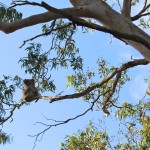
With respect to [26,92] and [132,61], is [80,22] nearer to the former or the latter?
[132,61]

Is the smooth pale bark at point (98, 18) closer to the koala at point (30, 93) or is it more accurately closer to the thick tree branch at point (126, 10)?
the thick tree branch at point (126, 10)

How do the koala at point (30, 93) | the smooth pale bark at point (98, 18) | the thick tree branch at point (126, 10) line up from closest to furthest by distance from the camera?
the smooth pale bark at point (98, 18) → the thick tree branch at point (126, 10) → the koala at point (30, 93)

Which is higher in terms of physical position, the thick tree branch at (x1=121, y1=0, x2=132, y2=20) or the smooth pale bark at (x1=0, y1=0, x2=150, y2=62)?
the thick tree branch at (x1=121, y1=0, x2=132, y2=20)

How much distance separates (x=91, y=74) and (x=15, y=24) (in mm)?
4937

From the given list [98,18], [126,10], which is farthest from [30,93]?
[126,10]

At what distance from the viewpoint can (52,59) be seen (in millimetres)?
5559

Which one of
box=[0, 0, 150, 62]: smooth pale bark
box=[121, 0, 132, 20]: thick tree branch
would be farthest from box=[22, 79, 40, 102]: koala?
box=[121, 0, 132, 20]: thick tree branch

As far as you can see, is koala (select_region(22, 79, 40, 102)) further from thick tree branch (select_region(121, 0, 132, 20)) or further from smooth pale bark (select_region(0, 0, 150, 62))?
thick tree branch (select_region(121, 0, 132, 20))

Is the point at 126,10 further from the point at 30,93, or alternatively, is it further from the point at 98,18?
the point at 30,93

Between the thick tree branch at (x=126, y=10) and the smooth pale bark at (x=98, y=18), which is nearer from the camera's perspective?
the smooth pale bark at (x=98, y=18)

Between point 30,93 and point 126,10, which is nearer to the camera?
point 126,10

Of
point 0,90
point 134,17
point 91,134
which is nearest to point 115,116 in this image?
point 91,134

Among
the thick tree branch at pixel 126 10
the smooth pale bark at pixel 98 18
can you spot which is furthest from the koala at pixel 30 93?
the thick tree branch at pixel 126 10

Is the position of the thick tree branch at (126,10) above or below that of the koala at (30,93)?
above
